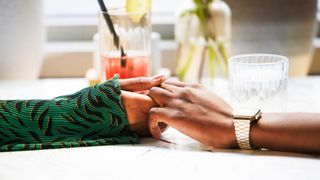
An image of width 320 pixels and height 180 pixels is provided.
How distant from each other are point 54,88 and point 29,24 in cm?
20

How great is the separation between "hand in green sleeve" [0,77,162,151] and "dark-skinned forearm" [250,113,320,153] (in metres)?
0.23

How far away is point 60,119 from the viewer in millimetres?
1092

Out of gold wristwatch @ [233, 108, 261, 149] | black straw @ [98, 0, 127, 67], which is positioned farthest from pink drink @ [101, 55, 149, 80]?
gold wristwatch @ [233, 108, 261, 149]

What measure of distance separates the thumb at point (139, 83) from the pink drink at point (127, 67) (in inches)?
8.3

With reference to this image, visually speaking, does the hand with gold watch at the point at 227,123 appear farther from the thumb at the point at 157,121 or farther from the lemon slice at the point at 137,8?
the lemon slice at the point at 137,8

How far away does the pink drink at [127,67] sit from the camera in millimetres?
1387

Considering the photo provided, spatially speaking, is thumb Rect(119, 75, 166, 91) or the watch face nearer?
the watch face

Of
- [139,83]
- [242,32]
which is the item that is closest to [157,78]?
[139,83]

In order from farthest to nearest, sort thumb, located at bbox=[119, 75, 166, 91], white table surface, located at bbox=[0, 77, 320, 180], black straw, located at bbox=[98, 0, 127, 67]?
1. black straw, located at bbox=[98, 0, 127, 67]
2. thumb, located at bbox=[119, 75, 166, 91]
3. white table surface, located at bbox=[0, 77, 320, 180]

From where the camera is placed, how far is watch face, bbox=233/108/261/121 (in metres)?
1.05

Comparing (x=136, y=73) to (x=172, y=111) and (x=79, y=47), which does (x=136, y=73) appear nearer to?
(x=172, y=111)

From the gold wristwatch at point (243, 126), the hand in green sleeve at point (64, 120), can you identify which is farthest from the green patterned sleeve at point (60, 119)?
the gold wristwatch at point (243, 126)

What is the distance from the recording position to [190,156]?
1.04 meters

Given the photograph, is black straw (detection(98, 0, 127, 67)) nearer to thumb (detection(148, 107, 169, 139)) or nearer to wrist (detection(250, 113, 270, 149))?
thumb (detection(148, 107, 169, 139))
